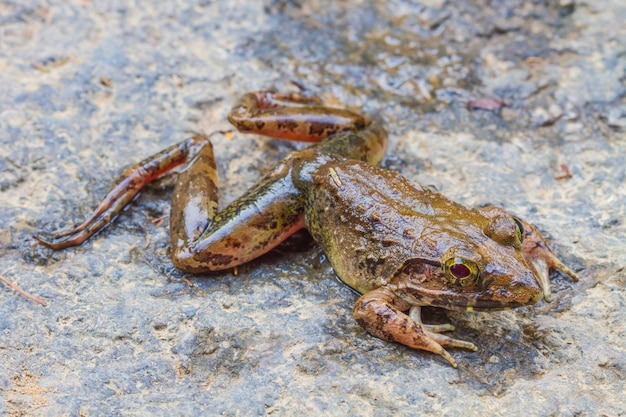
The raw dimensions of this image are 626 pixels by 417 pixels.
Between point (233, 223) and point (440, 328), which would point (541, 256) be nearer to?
point (440, 328)

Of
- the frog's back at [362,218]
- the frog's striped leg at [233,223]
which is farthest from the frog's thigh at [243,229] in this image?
the frog's back at [362,218]

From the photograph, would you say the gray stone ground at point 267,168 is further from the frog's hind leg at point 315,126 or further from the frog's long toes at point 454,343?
the frog's hind leg at point 315,126

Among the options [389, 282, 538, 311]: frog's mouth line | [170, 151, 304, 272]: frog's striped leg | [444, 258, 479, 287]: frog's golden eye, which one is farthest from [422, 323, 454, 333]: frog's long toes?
[170, 151, 304, 272]: frog's striped leg

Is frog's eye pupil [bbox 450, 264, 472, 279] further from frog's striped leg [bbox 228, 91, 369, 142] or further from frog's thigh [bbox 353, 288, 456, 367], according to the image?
frog's striped leg [bbox 228, 91, 369, 142]

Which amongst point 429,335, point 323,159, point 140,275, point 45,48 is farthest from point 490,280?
point 45,48

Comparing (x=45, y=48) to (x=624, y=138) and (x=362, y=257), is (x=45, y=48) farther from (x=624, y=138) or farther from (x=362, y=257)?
(x=624, y=138)

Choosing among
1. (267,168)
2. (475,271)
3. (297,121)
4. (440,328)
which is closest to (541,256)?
(475,271)
